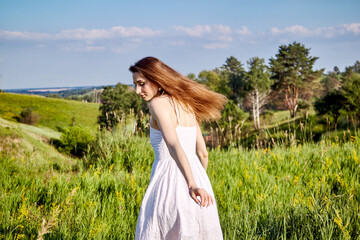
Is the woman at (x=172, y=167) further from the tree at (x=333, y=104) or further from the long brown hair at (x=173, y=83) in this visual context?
the tree at (x=333, y=104)

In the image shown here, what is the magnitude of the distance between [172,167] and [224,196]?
6.40 ft

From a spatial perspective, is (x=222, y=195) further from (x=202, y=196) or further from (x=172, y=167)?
(x=202, y=196)

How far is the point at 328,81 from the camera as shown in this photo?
89125mm

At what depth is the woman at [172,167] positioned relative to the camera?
1.80m

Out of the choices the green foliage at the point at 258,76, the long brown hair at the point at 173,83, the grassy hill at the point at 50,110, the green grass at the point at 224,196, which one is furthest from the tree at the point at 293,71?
the long brown hair at the point at 173,83

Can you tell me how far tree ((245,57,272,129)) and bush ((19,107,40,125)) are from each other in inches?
1361

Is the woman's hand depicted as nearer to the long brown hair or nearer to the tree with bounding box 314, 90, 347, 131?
the long brown hair

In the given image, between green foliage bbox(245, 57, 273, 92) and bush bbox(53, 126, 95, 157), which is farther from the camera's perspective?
green foliage bbox(245, 57, 273, 92)

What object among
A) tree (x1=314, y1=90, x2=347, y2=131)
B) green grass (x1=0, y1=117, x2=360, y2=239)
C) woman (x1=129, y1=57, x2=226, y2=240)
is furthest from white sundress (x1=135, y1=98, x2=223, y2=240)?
tree (x1=314, y1=90, x2=347, y2=131)

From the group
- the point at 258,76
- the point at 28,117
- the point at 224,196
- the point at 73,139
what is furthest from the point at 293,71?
the point at 224,196

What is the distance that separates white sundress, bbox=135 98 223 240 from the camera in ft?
6.04

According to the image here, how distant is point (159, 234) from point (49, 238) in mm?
1272

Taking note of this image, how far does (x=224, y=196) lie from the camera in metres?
3.70

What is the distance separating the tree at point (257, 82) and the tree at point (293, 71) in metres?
2.32
